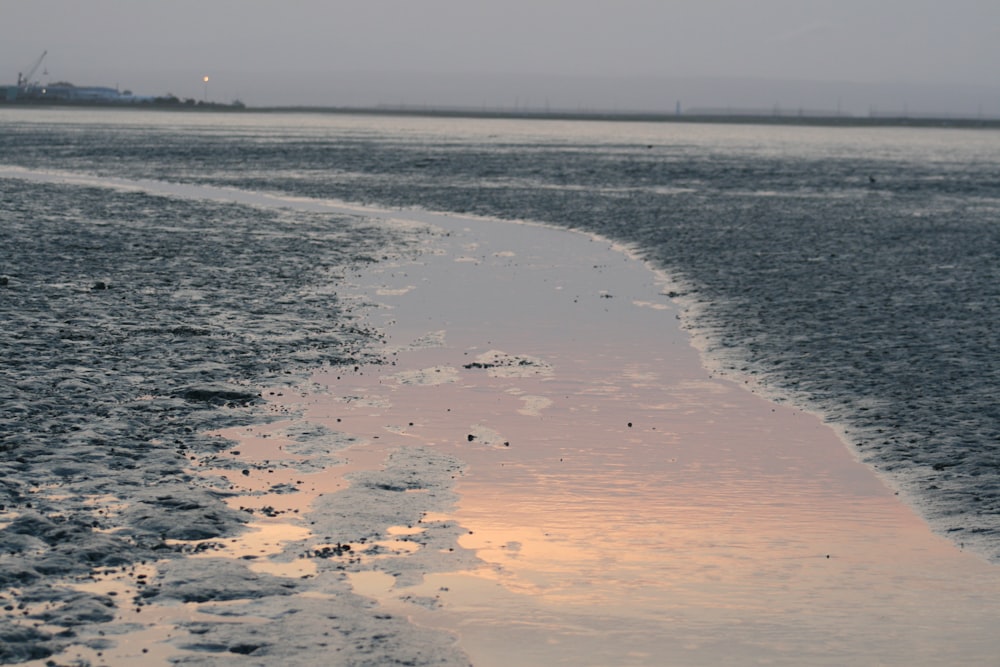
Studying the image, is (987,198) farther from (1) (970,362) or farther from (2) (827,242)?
(1) (970,362)

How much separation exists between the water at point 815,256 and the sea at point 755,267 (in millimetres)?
55

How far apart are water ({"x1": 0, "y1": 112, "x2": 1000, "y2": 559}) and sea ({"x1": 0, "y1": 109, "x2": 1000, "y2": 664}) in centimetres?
5

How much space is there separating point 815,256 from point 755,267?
9.49 feet

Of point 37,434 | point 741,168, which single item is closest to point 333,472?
point 37,434

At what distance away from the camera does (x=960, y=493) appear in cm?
1147

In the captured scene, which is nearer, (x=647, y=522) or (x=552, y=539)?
(x=552, y=539)

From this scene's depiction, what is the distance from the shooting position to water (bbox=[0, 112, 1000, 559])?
13812 mm

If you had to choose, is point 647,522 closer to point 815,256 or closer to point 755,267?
point 755,267

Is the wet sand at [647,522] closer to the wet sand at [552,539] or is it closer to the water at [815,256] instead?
the wet sand at [552,539]

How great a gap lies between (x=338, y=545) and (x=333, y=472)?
220 cm

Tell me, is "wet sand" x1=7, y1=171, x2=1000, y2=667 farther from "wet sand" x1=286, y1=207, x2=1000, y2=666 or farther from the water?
the water

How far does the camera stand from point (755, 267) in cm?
2850

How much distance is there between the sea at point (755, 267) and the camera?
14.2 meters

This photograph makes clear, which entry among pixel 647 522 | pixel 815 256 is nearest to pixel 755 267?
pixel 815 256
